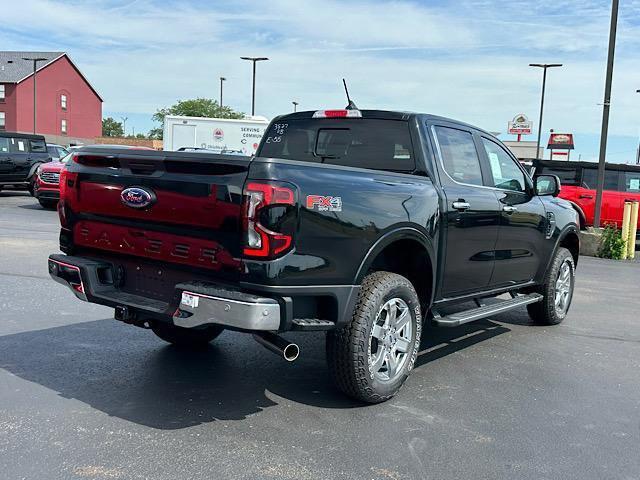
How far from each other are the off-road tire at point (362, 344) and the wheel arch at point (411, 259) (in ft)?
0.50

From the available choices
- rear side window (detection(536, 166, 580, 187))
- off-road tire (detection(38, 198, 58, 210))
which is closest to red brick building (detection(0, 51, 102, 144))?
off-road tire (detection(38, 198, 58, 210))

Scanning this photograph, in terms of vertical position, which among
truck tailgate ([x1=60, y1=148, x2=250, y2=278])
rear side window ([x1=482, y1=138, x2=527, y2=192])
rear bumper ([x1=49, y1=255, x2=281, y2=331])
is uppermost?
rear side window ([x1=482, y1=138, x2=527, y2=192])

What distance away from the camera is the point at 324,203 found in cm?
379

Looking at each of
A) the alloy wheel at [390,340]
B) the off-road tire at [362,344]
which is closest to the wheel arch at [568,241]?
the alloy wheel at [390,340]

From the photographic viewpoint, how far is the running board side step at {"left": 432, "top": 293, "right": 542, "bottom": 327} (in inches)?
194

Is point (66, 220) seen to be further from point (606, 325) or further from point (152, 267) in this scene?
point (606, 325)

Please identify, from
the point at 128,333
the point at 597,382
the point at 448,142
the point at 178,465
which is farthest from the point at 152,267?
the point at 597,382

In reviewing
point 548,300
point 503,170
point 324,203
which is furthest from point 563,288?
point 324,203

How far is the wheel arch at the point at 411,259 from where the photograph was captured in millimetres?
4371

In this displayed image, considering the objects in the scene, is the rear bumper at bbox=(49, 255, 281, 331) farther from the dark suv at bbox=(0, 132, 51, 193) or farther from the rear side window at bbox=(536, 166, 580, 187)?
the dark suv at bbox=(0, 132, 51, 193)

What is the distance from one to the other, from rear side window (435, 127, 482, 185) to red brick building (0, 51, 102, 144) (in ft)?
181

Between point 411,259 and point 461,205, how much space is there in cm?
63

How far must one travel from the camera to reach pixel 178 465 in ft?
11.1

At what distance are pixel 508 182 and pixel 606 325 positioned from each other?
221 cm
